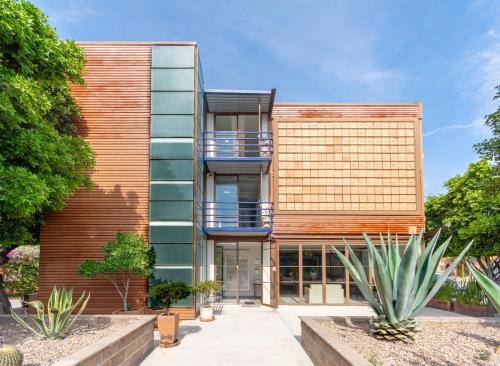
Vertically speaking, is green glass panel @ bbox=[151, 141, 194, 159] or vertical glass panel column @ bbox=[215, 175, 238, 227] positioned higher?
green glass panel @ bbox=[151, 141, 194, 159]

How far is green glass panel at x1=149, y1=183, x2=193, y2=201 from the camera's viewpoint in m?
13.0

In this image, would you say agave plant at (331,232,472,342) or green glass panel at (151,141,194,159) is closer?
agave plant at (331,232,472,342)

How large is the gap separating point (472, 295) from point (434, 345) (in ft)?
26.9

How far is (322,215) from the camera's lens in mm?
16609

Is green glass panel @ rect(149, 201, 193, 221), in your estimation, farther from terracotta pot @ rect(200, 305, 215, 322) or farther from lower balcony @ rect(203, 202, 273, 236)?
terracotta pot @ rect(200, 305, 215, 322)

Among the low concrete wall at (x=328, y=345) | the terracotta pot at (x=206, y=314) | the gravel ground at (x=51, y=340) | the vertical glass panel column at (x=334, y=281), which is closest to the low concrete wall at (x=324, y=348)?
the low concrete wall at (x=328, y=345)

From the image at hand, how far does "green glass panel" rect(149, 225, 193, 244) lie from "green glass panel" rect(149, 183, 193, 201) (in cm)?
100

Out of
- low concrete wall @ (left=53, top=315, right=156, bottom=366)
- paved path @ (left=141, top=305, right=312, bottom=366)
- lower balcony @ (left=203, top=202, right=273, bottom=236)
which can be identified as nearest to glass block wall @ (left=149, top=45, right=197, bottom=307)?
paved path @ (left=141, top=305, right=312, bottom=366)

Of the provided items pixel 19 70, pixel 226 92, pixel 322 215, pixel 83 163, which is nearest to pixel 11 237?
pixel 83 163

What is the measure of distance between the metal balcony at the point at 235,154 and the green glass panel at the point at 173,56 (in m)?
3.37

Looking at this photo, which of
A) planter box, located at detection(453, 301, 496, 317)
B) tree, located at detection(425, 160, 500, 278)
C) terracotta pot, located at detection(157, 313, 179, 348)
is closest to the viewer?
terracotta pot, located at detection(157, 313, 179, 348)

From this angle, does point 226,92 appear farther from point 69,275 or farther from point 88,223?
point 69,275

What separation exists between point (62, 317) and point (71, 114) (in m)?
8.19

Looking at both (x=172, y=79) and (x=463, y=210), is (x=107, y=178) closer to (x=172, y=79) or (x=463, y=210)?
(x=172, y=79)
